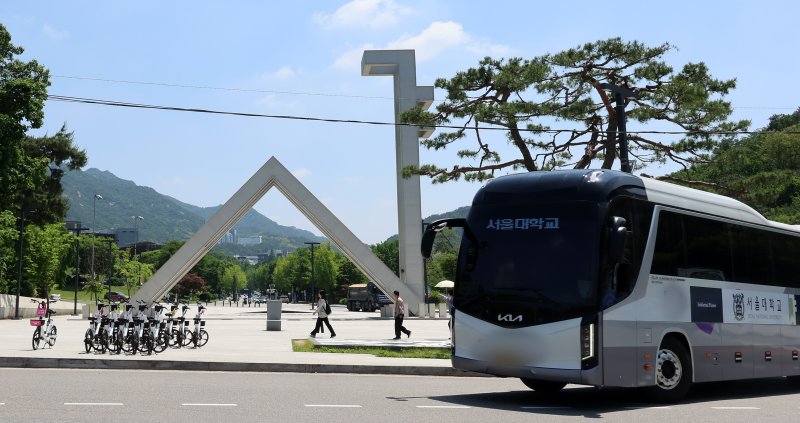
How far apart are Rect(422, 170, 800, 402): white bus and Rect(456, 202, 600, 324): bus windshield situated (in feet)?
0.05

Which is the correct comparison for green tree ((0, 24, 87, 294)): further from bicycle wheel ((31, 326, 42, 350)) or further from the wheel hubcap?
the wheel hubcap

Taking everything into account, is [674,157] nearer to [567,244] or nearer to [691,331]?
[691,331]

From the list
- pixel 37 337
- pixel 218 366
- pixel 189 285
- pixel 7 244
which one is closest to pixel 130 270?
pixel 7 244

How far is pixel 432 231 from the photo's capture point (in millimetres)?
12570

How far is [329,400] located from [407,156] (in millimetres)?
44084

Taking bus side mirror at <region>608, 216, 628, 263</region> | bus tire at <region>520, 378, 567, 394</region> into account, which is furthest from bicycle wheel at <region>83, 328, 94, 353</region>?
bus side mirror at <region>608, 216, 628, 263</region>

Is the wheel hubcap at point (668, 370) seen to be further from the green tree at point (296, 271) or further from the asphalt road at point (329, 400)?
the green tree at point (296, 271)

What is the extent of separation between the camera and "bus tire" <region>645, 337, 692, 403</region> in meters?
12.4

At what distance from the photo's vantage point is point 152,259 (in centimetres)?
19188

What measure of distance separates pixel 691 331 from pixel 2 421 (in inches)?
372

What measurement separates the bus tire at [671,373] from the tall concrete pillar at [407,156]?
41759 mm

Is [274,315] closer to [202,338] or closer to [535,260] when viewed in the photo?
[202,338]

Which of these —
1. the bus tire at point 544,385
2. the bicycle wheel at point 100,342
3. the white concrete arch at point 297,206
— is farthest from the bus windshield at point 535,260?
the white concrete arch at point 297,206

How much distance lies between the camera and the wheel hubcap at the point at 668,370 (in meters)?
12.5
